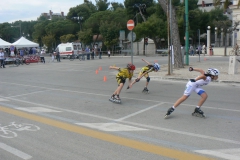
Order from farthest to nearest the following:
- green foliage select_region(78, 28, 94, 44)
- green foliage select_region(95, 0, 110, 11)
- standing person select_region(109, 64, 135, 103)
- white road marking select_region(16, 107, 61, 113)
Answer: green foliage select_region(95, 0, 110, 11), green foliage select_region(78, 28, 94, 44), standing person select_region(109, 64, 135, 103), white road marking select_region(16, 107, 61, 113)

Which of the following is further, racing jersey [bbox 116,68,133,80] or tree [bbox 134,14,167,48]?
tree [bbox 134,14,167,48]

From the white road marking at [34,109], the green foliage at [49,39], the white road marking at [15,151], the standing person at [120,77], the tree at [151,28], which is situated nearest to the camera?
the white road marking at [15,151]

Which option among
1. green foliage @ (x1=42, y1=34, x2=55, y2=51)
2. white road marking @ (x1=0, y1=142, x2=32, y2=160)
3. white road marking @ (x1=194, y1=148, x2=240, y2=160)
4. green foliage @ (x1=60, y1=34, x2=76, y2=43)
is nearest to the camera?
white road marking @ (x1=194, y1=148, x2=240, y2=160)

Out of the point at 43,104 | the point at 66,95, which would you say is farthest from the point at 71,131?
the point at 66,95

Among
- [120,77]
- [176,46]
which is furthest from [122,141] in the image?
[176,46]

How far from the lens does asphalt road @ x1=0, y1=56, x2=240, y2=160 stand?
5488mm

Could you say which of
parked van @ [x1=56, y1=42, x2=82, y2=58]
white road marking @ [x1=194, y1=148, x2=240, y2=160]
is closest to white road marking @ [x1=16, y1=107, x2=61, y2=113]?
white road marking @ [x1=194, y1=148, x2=240, y2=160]

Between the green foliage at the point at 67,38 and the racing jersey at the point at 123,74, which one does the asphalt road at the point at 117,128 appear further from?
the green foliage at the point at 67,38

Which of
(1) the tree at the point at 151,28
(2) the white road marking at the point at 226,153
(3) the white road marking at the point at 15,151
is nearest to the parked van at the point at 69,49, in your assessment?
(1) the tree at the point at 151,28

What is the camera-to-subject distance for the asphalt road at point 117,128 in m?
5.49

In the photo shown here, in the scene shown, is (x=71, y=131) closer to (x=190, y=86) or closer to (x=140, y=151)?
(x=140, y=151)

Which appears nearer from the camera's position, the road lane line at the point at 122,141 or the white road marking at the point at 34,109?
the road lane line at the point at 122,141

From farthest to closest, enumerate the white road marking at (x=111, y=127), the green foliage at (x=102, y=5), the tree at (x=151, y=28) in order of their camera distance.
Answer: the green foliage at (x=102, y=5) < the tree at (x=151, y=28) < the white road marking at (x=111, y=127)

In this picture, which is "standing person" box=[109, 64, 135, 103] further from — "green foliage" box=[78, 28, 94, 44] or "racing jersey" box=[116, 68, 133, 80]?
"green foliage" box=[78, 28, 94, 44]
